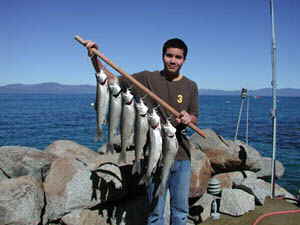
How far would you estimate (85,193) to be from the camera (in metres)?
6.75

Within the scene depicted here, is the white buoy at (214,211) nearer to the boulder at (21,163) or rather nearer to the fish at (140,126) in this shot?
the fish at (140,126)

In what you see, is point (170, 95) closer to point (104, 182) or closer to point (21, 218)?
point (104, 182)

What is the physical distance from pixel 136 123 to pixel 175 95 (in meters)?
0.97

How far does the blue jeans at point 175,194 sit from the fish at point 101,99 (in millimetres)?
1437

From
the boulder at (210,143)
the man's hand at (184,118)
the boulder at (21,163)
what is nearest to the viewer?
the man's hand at (184,118)

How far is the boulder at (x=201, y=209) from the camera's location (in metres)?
7.41

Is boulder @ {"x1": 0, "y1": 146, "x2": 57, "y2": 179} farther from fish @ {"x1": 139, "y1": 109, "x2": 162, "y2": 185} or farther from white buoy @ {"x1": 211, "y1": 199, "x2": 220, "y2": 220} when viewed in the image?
white buoy @ {"x1": 211, "y1": 199, "x2": 220, "y2": 220}

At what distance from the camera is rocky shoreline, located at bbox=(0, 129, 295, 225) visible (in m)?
6.09

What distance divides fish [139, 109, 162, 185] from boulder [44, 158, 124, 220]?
93.6 inches

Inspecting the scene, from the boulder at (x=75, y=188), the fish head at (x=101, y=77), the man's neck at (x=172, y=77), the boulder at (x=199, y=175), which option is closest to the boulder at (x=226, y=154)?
the boulder at (x=199, y=175)

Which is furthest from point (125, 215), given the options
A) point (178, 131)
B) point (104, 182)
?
point (178, 131)

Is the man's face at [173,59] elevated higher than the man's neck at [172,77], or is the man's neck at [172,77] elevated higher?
the man's face at [173,59]

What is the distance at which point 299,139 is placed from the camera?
2856 cm

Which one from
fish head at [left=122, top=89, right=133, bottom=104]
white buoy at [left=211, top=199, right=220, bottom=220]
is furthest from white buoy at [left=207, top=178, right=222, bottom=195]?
fish head at [left=122, top=89, right=133, bottom=104]
